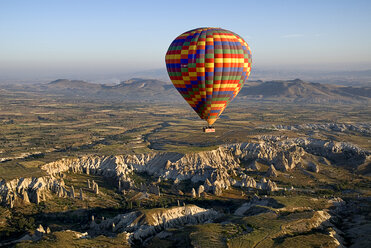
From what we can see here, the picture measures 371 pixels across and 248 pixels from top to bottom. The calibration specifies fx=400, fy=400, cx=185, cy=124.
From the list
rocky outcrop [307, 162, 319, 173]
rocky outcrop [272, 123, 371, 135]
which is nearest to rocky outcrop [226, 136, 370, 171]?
rocky outcrop [307, 162, 319, 173]

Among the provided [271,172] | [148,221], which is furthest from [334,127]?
[148,221]

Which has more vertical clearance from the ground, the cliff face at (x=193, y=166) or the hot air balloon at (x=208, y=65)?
the hot air balloon at (x=208, y=65)

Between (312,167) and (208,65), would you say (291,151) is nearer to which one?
(312,167)

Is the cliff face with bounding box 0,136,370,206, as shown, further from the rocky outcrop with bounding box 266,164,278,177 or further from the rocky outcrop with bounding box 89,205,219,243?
the rocky outcrop with bounding box 89,205,219,243

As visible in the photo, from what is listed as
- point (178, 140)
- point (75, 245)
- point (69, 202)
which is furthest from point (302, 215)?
point (178, 140)

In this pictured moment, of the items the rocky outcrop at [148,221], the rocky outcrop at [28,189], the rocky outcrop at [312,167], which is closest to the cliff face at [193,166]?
the rocky outcrop at [28,189]

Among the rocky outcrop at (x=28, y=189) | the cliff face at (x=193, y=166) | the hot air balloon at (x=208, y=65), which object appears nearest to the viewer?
the hot air balloon at (x=208, y=65)

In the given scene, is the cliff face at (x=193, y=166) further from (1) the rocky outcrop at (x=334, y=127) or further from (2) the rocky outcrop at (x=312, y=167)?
(1) the rocky outcrop at (x=334, y=127)
